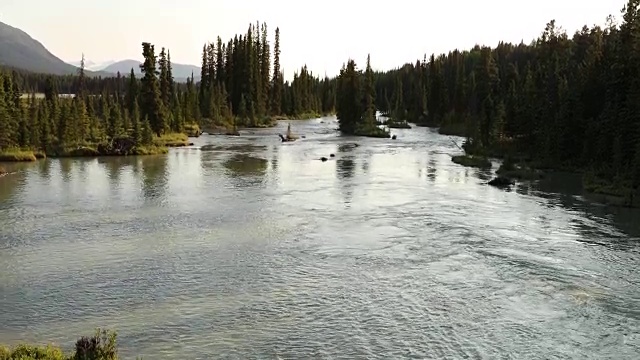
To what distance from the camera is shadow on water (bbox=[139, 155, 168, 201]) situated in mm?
40562

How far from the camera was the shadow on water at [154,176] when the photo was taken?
4056cm

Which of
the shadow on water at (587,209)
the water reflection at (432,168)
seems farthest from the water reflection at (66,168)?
the shadow on water at (587,209)

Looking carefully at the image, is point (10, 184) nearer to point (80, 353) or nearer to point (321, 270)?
point (321, 270)

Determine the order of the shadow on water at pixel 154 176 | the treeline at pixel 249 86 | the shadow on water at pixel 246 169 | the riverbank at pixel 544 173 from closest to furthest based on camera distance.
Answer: the riverbank at pixel 544 173 → the shadow on water at pixel 154 176 → the shadow on water at pixel 246 169 → the treeline at pixel 249 86

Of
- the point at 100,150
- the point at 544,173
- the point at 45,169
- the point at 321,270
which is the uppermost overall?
the point at 100,150

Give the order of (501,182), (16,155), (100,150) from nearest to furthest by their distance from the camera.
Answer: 1. (501,182)
2. (16,155)
3. (100,150)

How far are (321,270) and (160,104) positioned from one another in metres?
65.7

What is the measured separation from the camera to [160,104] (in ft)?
271

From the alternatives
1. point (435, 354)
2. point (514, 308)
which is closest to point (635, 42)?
point (514, 308)

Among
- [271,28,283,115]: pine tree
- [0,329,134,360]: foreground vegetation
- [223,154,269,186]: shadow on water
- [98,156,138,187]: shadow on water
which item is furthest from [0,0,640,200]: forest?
[0,329,134,360]: foreground vegetation

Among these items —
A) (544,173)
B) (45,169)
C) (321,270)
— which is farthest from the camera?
(45,169)

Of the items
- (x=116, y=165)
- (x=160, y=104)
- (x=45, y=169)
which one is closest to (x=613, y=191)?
(x=116, y=165)

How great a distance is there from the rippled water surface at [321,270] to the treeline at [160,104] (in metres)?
24.6

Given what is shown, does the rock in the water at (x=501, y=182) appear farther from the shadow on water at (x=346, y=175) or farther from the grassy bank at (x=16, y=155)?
the grassy bank at (x=16, y=155)
